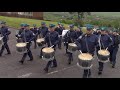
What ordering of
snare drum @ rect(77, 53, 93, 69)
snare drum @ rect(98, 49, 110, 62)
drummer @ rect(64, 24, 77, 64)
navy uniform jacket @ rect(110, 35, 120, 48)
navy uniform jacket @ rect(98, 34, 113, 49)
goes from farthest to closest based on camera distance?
drummer @ rect(64, 24, 77, 64) < navy uniform jacket @ rect(110, 35, 120, 48) < navy uniform jacket @ rect(98, 34, 113, 49) < snare drum @ rect(98, 49, 110, 62) < snare drum @ rect(77, 53, 93, 69)

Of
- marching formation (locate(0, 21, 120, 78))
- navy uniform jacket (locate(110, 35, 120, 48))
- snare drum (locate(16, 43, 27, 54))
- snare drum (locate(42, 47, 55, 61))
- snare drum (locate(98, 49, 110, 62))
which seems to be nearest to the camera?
marching formation (locate(0, 21, 120, 78))

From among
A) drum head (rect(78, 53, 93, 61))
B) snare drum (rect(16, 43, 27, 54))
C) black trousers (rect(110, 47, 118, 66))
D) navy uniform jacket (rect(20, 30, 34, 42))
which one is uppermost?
navy uniform jacket (rect(20, 30, 34, 42))

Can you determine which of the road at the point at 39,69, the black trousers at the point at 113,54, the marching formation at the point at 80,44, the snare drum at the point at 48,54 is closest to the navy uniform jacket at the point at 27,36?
the marching formation at the point at 80,44

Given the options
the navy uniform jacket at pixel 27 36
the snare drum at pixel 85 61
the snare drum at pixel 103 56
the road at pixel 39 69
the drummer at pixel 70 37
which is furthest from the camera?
the drummer at pixel 70 37

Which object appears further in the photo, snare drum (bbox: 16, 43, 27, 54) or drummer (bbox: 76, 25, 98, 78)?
snare drum (bbox: 16, 43, 27, 54)

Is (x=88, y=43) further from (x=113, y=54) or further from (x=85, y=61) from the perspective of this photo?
(x=113, y=54)

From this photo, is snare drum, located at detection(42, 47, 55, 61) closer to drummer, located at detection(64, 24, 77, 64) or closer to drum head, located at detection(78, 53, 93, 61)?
drum head, located at detection(78, 53, 93, 61)

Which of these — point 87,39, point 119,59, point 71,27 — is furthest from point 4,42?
point 119,59

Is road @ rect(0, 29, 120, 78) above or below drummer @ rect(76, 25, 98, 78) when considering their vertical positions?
below

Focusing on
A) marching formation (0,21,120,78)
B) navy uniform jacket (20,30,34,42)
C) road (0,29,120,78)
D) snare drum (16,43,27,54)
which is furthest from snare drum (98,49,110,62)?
navy uniform jacket (20,30,34,42)

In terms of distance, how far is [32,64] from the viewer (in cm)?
1348

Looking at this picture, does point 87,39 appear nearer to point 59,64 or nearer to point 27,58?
point 59,64

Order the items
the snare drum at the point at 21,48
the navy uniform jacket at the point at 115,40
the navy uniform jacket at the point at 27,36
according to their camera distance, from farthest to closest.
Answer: the navy uniform jacket at the point at 27,36 → the navy uniform jacket at the point at 115,40 → the snare drum at the point at 21,48

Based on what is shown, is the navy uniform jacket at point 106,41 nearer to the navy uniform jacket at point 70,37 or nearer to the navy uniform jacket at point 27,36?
the navy uniform jacket at point 70,37
